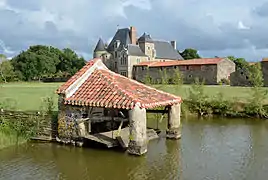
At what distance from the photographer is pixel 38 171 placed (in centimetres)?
1231

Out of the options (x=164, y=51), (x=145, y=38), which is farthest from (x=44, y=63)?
(x=164, y=51)

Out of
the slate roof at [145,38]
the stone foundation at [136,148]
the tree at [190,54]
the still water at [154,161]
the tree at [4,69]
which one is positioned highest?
the slate roof at [145,38]

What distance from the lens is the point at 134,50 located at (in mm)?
84000

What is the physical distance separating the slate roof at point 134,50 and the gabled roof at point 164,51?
6.43m

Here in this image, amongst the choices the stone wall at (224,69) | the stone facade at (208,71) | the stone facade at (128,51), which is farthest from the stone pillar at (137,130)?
the stone facade at (128,51)

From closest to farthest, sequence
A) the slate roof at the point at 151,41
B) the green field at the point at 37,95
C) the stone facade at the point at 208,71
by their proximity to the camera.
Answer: the green field at the point at 37,95, the stone facade at the point at 208,71, the slate roof at the point at 151,41

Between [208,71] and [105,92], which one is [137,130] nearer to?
[105,92]

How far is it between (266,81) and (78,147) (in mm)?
48164

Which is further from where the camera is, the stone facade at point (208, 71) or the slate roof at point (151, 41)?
the slate roof at point (151, 41)

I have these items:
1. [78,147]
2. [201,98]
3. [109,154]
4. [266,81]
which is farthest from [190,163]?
[266,81]

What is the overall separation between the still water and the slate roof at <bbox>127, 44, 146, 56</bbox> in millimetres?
65347

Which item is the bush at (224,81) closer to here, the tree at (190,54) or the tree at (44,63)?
the tree at (190,54)

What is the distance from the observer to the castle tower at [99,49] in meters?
88.1

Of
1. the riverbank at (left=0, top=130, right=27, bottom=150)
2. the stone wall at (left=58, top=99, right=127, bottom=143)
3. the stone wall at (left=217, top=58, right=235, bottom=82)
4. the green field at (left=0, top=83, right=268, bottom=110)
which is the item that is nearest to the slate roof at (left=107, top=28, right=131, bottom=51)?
the stone wall at (left=217, top=58, right=235, bottom=82)
